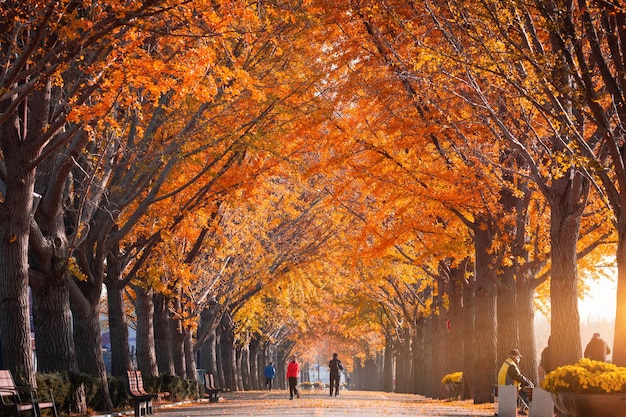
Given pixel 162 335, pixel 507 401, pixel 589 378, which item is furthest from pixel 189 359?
pixel 589 378

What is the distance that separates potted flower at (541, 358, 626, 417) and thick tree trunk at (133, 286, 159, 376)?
68.2 feet

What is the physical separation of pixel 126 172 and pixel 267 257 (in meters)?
17.6

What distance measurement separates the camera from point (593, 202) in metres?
24.9

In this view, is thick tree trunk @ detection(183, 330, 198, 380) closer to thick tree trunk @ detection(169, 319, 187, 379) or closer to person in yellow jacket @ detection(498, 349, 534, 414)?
thick tree trunk @ detection(169, 319, 187, 379)

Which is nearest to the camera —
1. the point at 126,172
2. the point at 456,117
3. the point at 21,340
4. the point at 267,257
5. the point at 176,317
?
the point at 21,340

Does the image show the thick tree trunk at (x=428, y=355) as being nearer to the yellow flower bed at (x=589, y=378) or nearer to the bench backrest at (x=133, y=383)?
the bench backrest at (x=133, y=383)

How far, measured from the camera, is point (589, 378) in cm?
1462

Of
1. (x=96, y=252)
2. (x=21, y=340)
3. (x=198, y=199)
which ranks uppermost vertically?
(x=198, y=199)

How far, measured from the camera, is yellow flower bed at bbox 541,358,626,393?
1443 cm

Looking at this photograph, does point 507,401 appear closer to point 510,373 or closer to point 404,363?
point 510,373

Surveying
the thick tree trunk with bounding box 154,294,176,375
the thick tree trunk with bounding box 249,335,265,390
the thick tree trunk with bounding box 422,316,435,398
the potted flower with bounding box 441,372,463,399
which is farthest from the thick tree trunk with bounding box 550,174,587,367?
the thick tree trunk with bounding box 249,335,265,390

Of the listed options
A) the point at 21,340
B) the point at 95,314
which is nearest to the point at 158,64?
the point at 21,340

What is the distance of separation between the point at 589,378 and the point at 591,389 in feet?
0.55

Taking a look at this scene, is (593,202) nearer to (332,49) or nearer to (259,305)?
(332,49)
